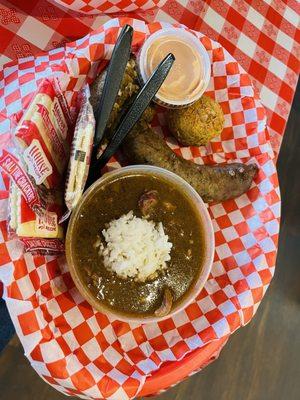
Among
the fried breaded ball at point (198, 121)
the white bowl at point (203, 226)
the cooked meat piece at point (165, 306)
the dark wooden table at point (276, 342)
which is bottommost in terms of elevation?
the dark wooden table at point (276, 342)

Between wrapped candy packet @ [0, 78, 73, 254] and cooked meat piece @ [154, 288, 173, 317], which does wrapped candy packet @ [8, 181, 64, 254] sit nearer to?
wrapped candy packet @ [0, 78, 73, 254]

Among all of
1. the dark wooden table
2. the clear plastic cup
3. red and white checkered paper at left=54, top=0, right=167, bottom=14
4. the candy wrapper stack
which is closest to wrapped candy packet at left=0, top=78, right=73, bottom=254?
the candy wrapper stack

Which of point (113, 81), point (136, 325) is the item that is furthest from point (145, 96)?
point (136, 325)

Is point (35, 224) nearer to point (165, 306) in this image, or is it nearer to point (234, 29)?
point (165, 306)

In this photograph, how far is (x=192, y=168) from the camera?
1927 millimetres

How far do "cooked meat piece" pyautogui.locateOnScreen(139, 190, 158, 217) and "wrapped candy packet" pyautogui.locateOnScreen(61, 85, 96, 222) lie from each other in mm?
253

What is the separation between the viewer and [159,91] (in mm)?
1892

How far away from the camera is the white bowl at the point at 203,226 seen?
67.9 inches

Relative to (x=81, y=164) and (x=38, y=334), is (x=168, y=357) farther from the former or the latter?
(x=81, y=164)

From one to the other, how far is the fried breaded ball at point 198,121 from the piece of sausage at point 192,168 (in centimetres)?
10

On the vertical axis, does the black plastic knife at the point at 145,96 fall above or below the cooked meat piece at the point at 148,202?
above

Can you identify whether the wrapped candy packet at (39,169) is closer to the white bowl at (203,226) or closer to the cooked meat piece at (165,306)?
the white bowl at (203,226)

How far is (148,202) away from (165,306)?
0.38m

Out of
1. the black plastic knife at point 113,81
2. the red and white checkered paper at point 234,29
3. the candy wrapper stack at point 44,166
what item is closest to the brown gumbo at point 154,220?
the candy wrapper stack at point 44,166
